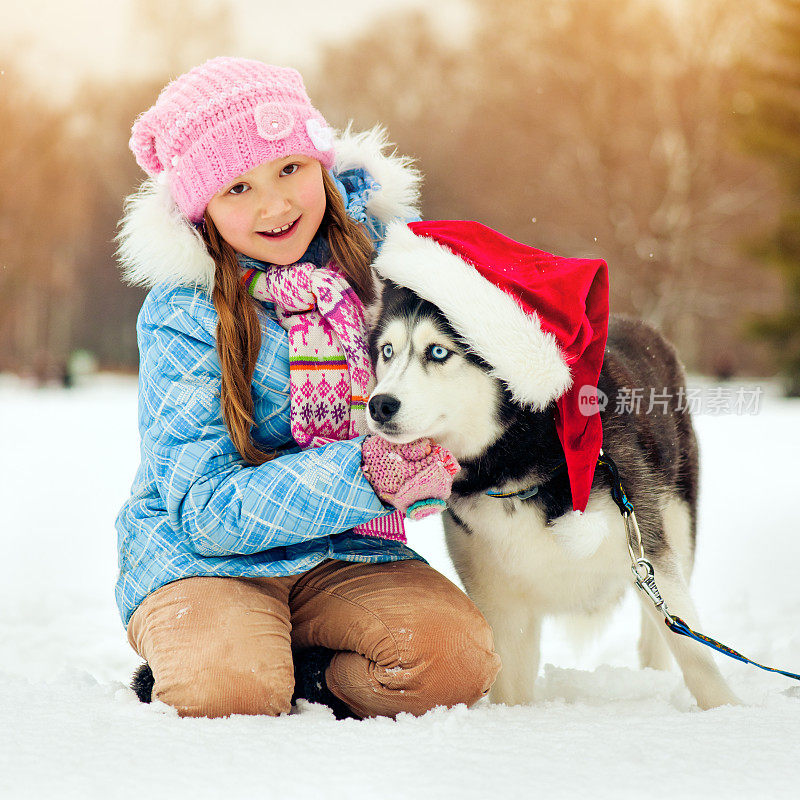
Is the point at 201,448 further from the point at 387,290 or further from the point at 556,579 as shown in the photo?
the point at 556,579

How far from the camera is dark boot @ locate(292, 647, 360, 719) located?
1.91m

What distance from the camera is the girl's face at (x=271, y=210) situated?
1.93 m

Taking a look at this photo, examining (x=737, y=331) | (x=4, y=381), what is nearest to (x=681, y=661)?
(x=737, y=331)

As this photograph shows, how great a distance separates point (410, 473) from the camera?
5.49 feet

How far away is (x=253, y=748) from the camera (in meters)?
1.44

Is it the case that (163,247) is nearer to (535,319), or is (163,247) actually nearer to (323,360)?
(323,360)

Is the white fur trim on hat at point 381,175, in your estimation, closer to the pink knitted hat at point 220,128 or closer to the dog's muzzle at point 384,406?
the pink knitted hat at point 220,128

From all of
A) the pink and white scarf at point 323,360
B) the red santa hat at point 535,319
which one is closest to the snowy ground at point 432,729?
the red santa hat at point 535,319

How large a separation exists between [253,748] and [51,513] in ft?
11.6

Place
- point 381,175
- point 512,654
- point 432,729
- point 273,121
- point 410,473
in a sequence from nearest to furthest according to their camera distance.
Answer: point 432,729 → point 410,473 → point 273,121 → point 512,654 → point 381,175

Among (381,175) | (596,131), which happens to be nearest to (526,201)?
(596,131)

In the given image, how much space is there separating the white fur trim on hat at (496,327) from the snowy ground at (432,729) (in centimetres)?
68

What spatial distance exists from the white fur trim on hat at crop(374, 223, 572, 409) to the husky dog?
46mm

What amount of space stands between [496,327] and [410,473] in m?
0.36
